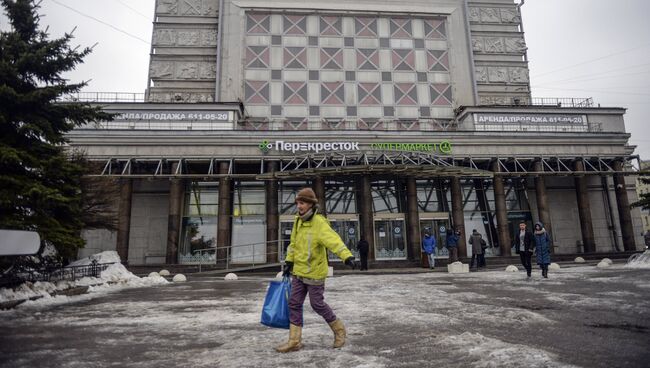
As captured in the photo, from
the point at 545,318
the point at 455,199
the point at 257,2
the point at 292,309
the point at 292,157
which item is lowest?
the point at 545,318

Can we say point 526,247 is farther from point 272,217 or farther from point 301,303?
point 272,217

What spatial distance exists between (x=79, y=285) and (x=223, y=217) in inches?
511

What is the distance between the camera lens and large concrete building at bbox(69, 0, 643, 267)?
24875 millimetres

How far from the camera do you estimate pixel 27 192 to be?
9.45 metres

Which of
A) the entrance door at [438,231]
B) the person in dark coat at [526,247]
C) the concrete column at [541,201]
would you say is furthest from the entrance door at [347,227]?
the person in dark coat at [526,247]

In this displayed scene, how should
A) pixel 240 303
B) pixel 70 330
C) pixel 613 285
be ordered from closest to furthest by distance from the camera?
1. pixel 70 330
2. pixel 240 303
3. pixel 613 285

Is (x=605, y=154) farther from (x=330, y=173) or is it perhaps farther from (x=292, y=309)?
(x=292, y=309)

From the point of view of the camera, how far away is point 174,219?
80.2 ft

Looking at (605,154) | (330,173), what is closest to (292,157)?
(330,173)

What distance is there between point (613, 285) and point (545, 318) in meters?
5.73

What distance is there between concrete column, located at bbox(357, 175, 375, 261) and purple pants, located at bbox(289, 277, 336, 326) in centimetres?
1949

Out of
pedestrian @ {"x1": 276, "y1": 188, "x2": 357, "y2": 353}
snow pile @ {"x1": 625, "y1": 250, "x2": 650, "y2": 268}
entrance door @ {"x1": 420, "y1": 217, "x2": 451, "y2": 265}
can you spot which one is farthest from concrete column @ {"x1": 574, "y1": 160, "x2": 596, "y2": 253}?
pedestrian @ {"x1": 276, "y1": 188, "x2": 357, "y2": 353}

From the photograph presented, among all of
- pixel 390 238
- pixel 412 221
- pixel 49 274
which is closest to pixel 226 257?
pixel 390 238

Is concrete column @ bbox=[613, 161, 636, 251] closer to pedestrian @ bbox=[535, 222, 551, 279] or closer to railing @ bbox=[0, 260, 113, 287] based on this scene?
pedestrian @ bbox=[535, 222, 551, 279]
